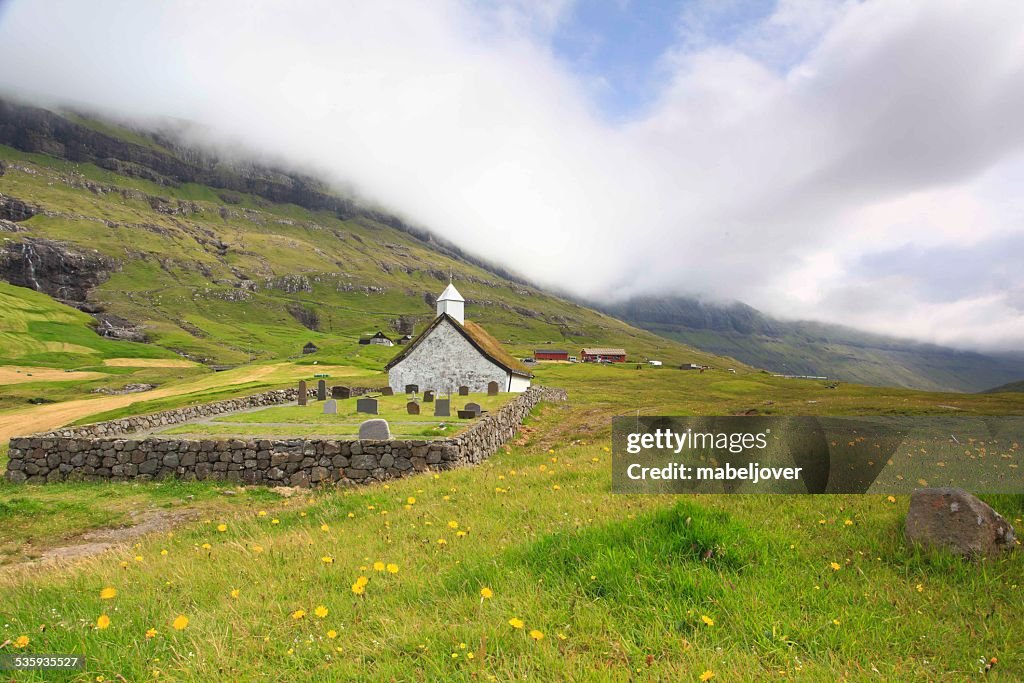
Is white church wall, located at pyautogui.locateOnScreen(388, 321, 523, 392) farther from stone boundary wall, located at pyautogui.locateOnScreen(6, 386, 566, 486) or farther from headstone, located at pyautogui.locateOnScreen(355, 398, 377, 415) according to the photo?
stone boundary wall, located at pyautogui.locateOnScreen(6, 386, 566, 486)

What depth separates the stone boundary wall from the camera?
57.9ft

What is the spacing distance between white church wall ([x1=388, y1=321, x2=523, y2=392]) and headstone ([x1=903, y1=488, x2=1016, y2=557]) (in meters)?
34.7

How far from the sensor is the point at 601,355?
537 ft

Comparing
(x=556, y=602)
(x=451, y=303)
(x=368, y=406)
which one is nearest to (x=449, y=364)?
(x=451, y=303)

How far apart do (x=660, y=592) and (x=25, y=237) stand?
271m

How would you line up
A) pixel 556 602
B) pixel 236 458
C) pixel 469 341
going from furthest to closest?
pixel 469 341
pixel 236 458
pixel 556 602

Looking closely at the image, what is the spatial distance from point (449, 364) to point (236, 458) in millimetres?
22185

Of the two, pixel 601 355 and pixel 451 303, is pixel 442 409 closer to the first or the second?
pixel 451 303

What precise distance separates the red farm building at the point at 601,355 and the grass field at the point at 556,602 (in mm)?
153100

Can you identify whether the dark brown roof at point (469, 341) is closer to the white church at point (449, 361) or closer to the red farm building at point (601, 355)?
the white church at point (449, 361)

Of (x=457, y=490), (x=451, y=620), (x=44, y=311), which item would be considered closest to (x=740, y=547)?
(x=451, y=620)

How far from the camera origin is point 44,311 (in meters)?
132

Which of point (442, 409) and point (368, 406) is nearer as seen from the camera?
point (442, 409)

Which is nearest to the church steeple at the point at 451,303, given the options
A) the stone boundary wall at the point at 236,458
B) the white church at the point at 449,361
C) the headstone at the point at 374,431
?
the white church at the point at 449,361
